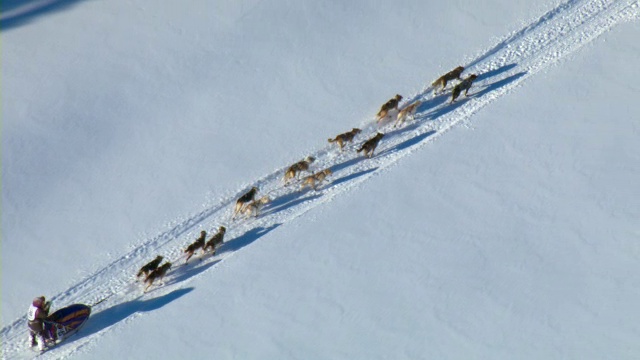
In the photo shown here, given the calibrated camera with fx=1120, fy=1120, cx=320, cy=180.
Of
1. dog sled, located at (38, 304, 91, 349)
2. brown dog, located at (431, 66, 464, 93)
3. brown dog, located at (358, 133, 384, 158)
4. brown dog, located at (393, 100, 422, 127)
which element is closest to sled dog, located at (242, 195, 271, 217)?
brown dog, located at (358, 133, 384, 158)

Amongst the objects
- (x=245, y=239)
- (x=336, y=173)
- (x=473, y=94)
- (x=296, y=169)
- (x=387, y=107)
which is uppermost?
(x=387, y=107)

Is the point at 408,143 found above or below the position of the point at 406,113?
below

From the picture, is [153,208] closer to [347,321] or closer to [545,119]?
[347,321]

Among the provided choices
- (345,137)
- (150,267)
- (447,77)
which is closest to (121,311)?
(150,267)

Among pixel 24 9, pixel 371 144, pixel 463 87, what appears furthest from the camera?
pixel 24 9

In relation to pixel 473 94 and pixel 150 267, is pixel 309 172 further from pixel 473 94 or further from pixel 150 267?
pixel 473 94

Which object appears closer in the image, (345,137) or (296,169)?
(296,169)

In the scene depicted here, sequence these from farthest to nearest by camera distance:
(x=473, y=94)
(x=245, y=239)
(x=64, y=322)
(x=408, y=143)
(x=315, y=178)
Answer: (x=473, y=94), (x=408, y=143), (x=315, y=178), (x=245, y=239), (x=64, y=322)
